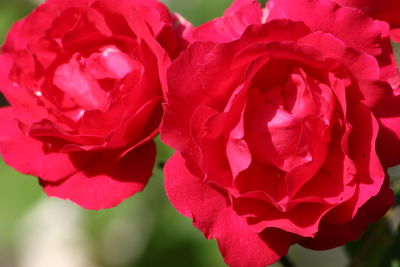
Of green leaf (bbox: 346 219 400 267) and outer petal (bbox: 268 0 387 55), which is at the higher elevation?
outer petal (bbox: 268 0 387 55)

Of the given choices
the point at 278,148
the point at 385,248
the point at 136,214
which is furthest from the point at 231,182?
the point at 136,214

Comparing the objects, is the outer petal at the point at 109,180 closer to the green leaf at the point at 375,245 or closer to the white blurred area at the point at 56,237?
the green leaf at the point at 375,245

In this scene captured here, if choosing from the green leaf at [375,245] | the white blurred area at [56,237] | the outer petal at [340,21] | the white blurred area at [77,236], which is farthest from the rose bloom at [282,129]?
the white blurred area at [56,237]

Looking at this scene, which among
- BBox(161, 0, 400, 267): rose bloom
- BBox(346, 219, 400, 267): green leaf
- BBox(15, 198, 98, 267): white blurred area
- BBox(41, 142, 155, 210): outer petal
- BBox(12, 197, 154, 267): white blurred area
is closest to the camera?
BBox(161, 0, 400, 267): rose bloom

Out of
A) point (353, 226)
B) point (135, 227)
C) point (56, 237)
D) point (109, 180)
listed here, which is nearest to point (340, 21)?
point (353, 226)

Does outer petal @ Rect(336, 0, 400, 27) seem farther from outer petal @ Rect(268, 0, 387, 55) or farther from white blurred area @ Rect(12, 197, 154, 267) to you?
white blurred area @ Rect(12, 197, 154, 267)

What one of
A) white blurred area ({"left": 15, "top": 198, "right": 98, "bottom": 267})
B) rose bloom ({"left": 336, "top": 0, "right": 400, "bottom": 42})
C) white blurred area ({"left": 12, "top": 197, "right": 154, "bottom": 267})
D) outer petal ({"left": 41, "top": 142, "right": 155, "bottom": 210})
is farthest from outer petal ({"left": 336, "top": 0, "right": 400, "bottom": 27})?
white blurred area ({"left": 15, "top": 198, "right": 98, "bottom": 267})

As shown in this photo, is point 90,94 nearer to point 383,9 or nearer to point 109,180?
point 109,180

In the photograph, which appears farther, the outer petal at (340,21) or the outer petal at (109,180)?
the outer petal at (109,180)
